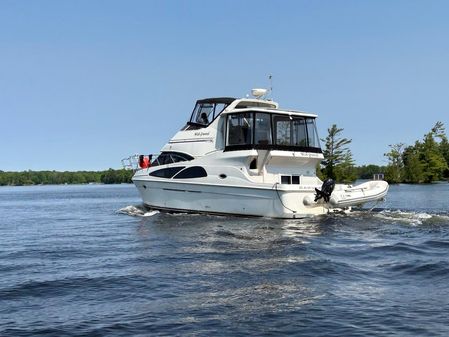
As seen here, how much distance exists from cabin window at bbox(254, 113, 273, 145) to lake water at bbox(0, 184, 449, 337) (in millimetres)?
4876

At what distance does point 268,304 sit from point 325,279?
2.30 meters

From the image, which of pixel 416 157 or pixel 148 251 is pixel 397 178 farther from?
pixel 148 251

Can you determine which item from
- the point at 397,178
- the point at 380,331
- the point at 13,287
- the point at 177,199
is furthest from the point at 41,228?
the point at 397,178

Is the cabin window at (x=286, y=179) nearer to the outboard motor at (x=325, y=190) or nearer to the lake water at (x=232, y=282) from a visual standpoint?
the outboard motor at (x=325, y=190)

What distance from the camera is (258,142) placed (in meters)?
23.1

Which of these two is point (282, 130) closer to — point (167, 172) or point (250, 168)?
point (250, 168)

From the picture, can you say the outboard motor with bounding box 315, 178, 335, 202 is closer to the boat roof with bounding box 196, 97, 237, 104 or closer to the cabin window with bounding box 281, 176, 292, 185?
the cabin window with bounding box 281, 176, 292, 185

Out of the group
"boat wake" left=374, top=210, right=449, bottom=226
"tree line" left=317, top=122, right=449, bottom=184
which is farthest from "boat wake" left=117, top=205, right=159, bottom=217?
"tree line" left=317, top=122, right=449, bottom=184

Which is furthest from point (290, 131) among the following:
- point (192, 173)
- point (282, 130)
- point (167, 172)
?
point (167, 172)

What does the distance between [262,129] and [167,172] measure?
5284 mm

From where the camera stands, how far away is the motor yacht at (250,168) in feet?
72.5

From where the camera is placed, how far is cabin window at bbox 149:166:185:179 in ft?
82.6

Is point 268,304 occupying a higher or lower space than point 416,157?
lower

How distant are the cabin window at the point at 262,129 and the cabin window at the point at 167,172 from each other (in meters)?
3.96
